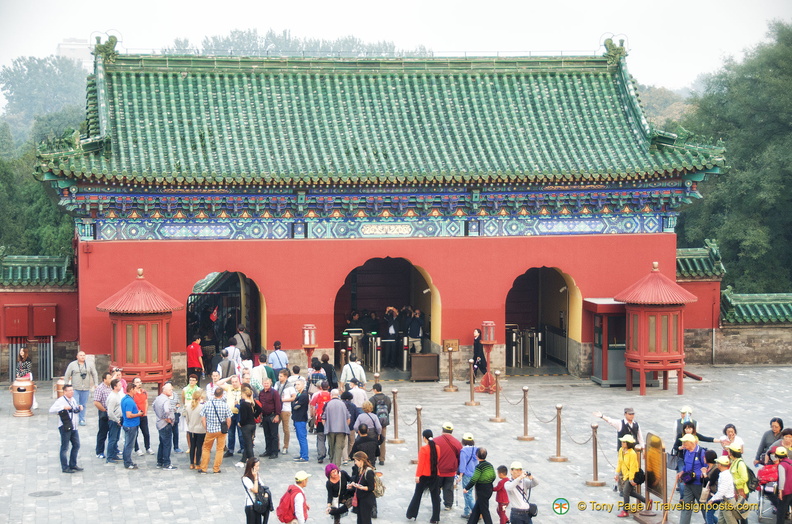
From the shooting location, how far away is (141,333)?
24.5 metres

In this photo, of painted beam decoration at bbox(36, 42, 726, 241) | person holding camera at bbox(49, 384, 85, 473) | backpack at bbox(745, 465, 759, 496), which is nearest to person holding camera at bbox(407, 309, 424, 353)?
painted beam decoration at bbox(36, 42, 726, 241)

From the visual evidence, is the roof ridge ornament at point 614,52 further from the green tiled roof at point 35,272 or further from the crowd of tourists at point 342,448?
the green tiled roof at point 35,272

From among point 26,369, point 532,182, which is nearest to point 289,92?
point 532,182

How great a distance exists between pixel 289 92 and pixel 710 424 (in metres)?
13.4

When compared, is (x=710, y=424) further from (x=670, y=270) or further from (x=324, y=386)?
(x=324, y=386)

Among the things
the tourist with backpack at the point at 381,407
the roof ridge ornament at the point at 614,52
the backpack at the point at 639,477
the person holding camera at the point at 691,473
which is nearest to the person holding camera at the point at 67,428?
the tourist with backpack at the point at 381,407

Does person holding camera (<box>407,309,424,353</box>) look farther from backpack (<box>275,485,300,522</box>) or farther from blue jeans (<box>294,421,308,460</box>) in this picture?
backpack (<box>275,485,300,522</box>)

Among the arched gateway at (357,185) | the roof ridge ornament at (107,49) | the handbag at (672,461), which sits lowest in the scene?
the handbag at (672,461)

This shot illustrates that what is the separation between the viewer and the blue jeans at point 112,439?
1923 centimetres

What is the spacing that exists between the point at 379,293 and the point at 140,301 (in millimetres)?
8649

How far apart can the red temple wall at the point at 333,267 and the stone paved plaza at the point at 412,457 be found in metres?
2.18

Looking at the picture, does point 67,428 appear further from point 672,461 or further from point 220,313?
point 220,313

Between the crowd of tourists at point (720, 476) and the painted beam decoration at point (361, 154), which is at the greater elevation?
the painted beam decoration at point (361, 154)

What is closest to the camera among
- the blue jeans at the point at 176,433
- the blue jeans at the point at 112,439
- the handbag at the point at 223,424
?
the handbag at the point at 223,424
